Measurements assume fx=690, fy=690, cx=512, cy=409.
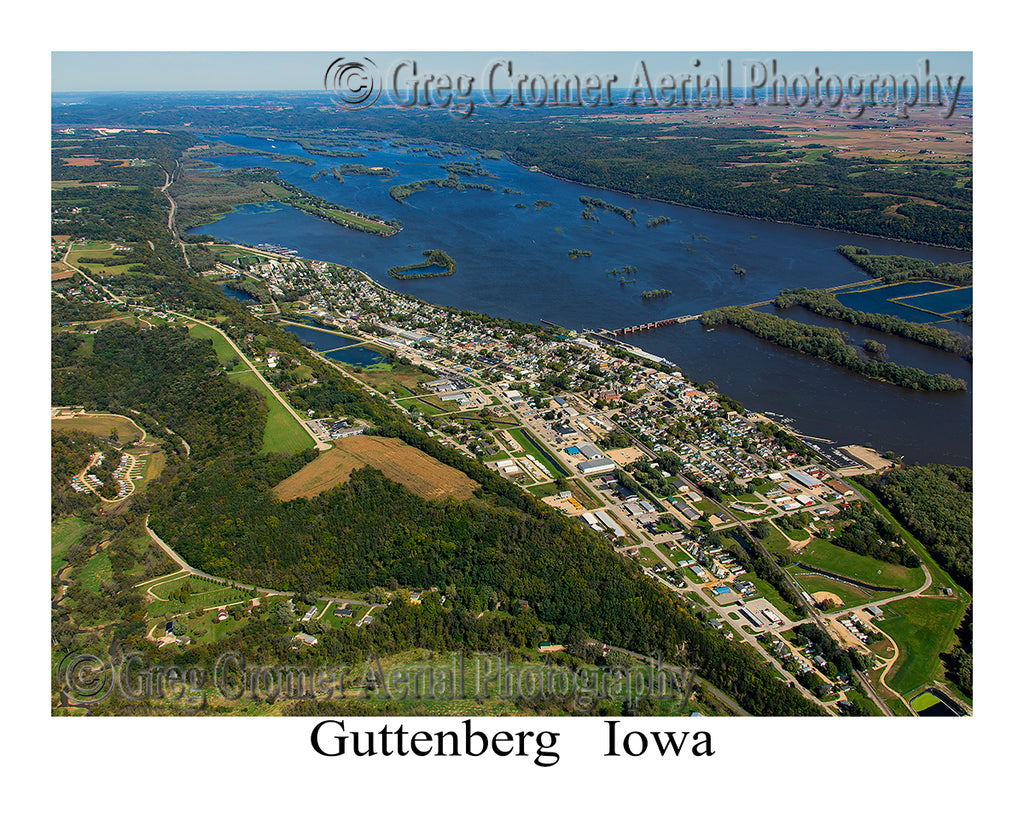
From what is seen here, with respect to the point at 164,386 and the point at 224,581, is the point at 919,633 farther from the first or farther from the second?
the point at 164,386

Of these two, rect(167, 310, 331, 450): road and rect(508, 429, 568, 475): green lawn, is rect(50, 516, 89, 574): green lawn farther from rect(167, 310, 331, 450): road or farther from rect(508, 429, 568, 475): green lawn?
rect(508, 429, 568, 475): green lawn

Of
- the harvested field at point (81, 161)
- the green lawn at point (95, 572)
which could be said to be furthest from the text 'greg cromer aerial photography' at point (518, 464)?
the harvested field at point (81, 161)

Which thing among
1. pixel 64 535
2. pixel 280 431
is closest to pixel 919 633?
pixel 280 431

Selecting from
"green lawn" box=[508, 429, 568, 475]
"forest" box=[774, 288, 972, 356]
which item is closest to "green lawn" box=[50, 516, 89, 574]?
"green lawn" box=[508, 429, 568, 475]

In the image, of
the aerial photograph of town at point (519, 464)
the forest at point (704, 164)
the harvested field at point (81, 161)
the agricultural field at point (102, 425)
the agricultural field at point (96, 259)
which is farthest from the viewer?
the harvested field at point (81, 161)

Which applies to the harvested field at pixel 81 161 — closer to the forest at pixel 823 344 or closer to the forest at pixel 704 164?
the forest at pixel 704 164

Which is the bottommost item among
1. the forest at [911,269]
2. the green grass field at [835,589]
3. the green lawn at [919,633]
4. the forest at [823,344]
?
the green lawn at [919,633]
